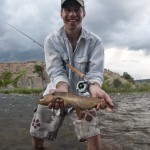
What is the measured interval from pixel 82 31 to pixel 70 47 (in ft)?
1.21

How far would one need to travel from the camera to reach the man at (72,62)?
6176mm

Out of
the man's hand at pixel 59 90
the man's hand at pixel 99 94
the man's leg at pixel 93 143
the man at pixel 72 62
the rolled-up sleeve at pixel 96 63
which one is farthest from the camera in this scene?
the rolled-up sleeve at pixel 96 63

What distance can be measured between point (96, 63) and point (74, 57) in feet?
1.37

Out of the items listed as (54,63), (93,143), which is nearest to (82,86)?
(54,63)

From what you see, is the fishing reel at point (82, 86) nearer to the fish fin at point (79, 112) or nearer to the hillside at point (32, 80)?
the fish fin at point (79, 112)

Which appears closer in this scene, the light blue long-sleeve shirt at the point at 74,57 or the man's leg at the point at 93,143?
the man's leg at the point at 93,143

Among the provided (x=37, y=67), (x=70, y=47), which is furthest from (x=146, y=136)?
(x=37, y=67)

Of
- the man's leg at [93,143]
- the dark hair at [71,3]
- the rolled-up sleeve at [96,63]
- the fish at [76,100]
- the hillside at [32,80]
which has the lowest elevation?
the man's leg at [93,143]

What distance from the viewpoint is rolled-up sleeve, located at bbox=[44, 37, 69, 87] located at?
253 inches

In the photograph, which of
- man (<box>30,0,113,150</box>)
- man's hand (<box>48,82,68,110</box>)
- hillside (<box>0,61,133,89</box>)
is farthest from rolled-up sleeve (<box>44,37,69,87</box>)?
hillside (<box>0,61,133,89</box>)

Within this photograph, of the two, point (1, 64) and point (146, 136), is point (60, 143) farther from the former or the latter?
point (1, 64)

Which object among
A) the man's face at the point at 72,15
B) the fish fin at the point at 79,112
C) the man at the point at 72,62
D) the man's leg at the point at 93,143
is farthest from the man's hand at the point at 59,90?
the man's face at the point at 72,15

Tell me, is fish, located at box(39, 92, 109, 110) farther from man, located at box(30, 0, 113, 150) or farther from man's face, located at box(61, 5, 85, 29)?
man's face, located at box(61, 5, 85, 29)

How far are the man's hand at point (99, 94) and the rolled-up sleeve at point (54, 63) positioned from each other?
0.58m
